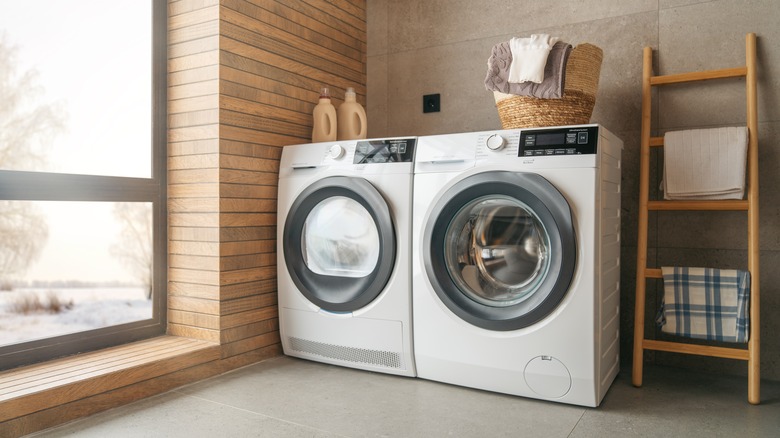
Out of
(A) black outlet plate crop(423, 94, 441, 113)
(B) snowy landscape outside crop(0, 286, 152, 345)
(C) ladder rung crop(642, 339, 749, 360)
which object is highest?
(A) black outlet plate crop(423, 94, 441, 113)

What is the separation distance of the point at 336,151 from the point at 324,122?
308 mm

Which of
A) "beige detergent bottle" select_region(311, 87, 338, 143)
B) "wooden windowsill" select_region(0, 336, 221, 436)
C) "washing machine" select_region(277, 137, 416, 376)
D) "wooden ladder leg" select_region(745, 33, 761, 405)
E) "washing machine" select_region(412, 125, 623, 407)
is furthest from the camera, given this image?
"beige detergent bottle" select_region(311, 87, 338, 143)

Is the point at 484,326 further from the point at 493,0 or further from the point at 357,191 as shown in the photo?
the point at 493,0

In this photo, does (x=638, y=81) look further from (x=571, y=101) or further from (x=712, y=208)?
(x=712, y=208)

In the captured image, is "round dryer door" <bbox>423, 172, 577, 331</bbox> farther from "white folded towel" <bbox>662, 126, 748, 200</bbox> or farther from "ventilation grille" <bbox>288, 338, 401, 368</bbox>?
"white folded towel" <bbox>662, 126, 748, 200</bbox>

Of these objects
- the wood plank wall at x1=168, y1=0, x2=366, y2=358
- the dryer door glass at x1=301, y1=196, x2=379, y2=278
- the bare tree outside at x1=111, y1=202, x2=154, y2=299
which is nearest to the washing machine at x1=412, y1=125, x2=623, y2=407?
the dryer door glass at x1=301, y1=196, x2=379, y2=278

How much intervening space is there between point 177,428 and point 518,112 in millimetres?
1586

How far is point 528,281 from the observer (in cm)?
199

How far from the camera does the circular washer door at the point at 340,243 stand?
2.19 meters

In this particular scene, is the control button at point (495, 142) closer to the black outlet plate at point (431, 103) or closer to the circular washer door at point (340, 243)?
the circular washer door at point (340, 243)

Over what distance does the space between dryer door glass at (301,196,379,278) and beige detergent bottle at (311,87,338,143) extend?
0.37 meters

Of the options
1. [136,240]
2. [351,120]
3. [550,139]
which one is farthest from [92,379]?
[550,139]

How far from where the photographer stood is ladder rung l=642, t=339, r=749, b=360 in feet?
6.51

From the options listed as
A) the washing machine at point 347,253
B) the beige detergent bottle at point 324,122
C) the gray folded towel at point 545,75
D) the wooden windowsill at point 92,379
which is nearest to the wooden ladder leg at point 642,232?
the gray folded towel at point 545,75
